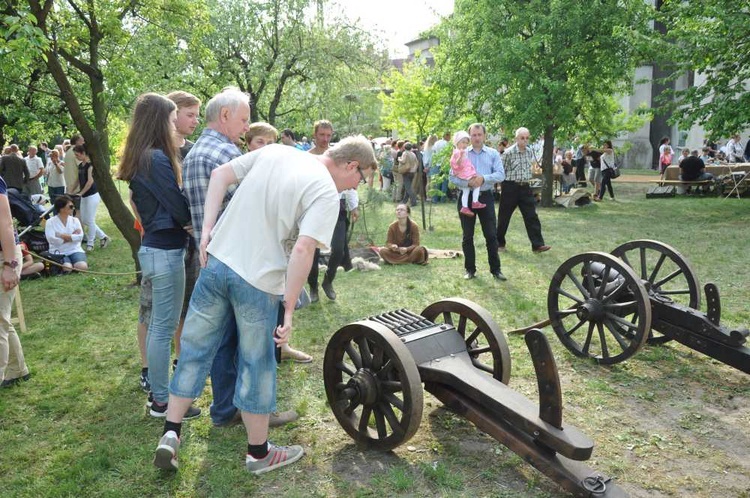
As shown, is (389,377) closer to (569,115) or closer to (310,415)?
(310,415)

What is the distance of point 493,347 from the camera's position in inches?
152

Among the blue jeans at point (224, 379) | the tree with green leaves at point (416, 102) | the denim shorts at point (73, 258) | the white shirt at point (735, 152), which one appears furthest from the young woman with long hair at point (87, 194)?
the white shirt at point (735, 152)

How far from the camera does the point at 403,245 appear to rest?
30.8ft

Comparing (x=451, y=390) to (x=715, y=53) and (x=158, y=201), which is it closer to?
(x=158, y=201)

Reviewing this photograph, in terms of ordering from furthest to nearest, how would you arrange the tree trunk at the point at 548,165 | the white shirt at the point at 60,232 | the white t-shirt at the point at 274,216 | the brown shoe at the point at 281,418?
the tree trunk at the point at 548,165, the white shirt at the point at 60,232, the brown shoe at the point at 281,418, the white t-shirt at the point at 274,216

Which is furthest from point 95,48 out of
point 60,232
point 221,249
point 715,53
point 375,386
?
point 715,53

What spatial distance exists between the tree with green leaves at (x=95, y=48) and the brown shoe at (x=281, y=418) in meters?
3.94

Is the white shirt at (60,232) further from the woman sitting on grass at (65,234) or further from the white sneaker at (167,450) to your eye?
the white sneaker at (167,450)

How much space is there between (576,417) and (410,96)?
1168 centimetres

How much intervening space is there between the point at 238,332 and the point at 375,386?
33.6 inches

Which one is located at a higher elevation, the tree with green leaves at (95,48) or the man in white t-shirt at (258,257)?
the tree with green leaves at (95,48)

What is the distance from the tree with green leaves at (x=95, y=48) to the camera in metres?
5.84

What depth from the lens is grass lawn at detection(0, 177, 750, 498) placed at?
3.25m

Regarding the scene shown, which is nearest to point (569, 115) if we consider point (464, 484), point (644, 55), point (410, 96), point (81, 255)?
point (644, 55)
